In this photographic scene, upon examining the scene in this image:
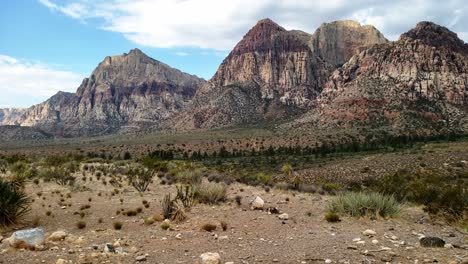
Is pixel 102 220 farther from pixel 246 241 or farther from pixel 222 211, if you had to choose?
pixel 246 241

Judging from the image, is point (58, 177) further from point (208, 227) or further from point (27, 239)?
point (208, 227)

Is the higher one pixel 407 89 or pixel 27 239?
pixel 407 89

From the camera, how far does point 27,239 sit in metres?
11.2

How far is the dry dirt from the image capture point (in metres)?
9.95

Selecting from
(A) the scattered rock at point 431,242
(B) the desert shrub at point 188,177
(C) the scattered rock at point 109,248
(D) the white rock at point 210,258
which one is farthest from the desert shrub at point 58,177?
(A) the scattered rock at point 431,242

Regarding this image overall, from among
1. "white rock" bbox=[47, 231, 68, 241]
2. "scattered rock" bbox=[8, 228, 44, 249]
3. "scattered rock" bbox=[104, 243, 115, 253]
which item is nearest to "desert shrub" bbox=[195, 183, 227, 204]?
"white rock" bbox=[47, 231, 68, 241]

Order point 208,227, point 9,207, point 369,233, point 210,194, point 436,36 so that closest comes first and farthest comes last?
point 369,233 → point 208,227 → point 9,207 → point 210,194 → point 436,36

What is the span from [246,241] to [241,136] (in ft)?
335

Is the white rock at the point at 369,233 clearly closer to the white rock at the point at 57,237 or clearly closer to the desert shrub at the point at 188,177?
the white rock at the point at 57,237

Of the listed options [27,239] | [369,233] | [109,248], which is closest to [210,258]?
[109,248]

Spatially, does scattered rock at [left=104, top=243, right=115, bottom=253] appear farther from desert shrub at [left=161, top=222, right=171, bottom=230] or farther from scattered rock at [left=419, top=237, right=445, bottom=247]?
scattered rock at [left=419, top=237, right=445, bottom=247]

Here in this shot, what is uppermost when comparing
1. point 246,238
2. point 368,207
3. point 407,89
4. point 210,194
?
point 407,89

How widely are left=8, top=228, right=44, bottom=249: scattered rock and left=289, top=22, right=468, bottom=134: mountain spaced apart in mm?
99261

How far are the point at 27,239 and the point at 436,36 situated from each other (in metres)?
150
